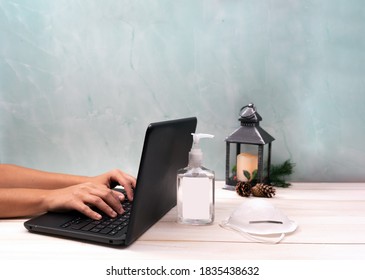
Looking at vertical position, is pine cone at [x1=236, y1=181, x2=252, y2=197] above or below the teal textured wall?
below

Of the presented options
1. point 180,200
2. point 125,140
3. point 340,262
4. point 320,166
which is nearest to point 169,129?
point 180,200

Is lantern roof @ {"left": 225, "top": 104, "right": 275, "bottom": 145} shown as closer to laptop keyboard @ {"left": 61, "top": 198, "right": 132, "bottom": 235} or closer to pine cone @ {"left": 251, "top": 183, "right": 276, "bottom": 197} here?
pine cone @ {"left": 251, "top": 183, "right": 276, "bottom": 197}

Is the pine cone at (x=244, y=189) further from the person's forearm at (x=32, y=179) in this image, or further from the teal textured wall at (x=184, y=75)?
the person's forearm at (x=32, y=179)

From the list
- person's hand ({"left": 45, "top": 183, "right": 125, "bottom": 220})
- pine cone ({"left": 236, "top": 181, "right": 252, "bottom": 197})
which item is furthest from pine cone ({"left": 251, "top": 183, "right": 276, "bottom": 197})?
person's hand ({"left": 45, "top": 183, "right": 125, "bottom": 220})

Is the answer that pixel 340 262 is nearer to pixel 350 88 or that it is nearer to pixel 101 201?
pixel 101 201

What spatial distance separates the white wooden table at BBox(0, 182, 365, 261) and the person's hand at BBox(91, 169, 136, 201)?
13 centimetres

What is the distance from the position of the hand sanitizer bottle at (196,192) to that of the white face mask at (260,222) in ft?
0.18

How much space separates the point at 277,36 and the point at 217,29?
20 centimetres

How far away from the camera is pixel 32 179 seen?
4.29 feet

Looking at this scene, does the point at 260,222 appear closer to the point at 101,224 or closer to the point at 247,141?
the point at 101,224

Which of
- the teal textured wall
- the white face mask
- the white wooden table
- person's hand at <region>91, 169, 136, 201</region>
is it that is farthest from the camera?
the teal textured wall

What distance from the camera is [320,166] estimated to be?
5.22 ft

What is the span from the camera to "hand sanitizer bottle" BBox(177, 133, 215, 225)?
41.7 inches

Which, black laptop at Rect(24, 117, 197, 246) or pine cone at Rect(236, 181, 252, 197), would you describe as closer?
black laptop at Rect(24, 117, 197, 246)
